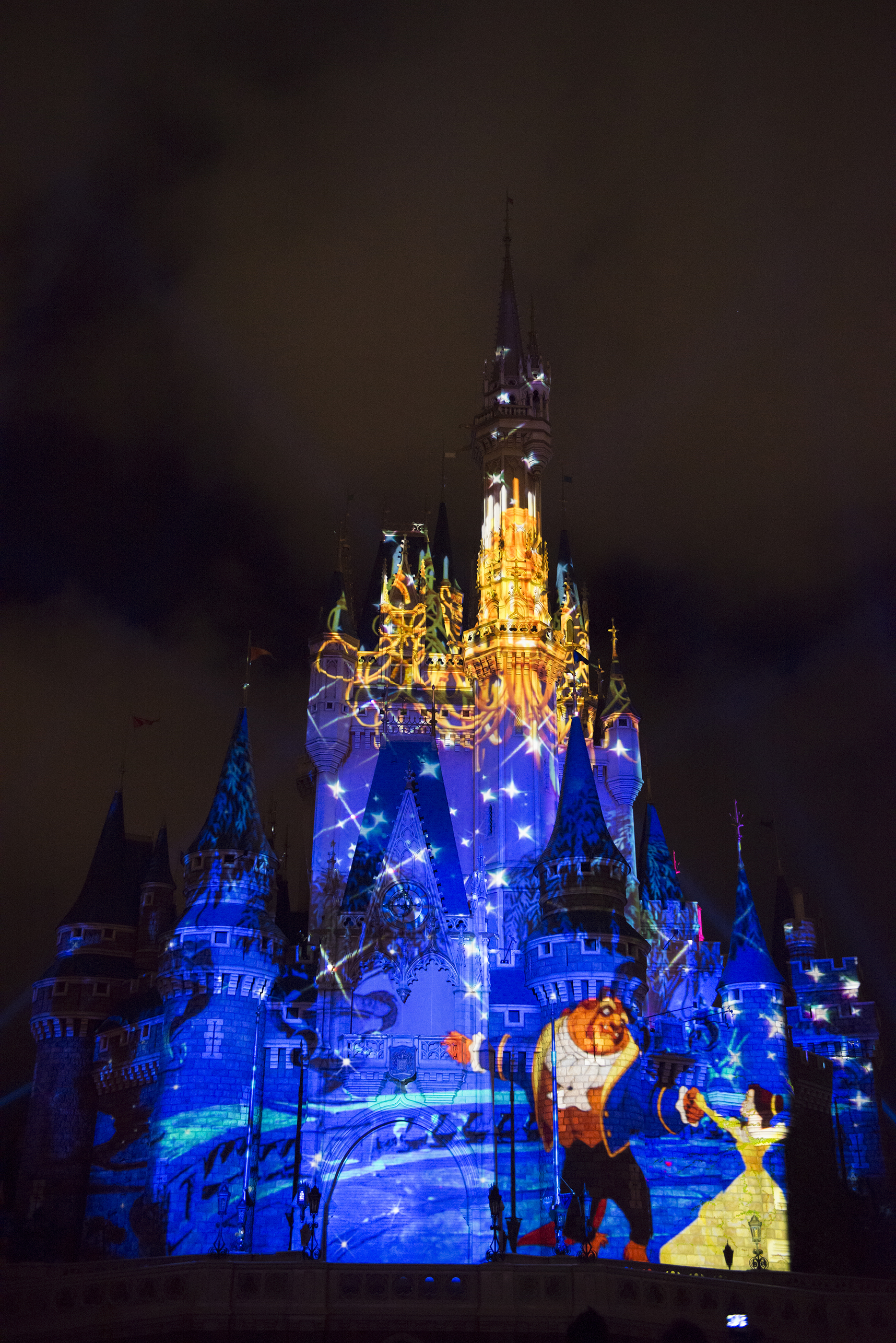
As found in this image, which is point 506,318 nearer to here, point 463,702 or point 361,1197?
point 463,702

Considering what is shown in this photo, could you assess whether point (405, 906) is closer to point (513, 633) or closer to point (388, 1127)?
point (388, 1127)

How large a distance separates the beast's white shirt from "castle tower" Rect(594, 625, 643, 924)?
12.7 m

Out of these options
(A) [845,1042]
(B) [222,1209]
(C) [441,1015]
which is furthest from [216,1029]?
(A) [845,1042]

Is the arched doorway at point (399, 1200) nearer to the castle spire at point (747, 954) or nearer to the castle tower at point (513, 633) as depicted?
the castle tower at point (513, 633)

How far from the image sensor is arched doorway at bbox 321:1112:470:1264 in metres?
33.9

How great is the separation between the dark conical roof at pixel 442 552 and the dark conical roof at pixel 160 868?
1600 cm

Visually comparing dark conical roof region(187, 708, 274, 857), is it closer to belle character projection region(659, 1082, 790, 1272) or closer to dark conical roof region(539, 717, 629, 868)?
dark conical roof region(539, 717, 629, 868)

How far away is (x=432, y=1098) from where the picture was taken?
3531 cm

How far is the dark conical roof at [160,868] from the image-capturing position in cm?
4625

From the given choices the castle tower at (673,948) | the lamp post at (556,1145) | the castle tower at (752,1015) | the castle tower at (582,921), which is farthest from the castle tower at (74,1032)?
the castle tower at (752,1015)

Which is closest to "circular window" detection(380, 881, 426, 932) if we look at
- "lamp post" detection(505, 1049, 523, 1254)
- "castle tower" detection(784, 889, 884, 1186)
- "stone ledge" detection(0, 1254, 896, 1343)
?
"lamp post" detection(505, 1049, 523, 1254)

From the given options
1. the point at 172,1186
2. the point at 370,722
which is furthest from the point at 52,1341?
the point at 370,722

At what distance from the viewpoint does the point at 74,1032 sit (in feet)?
140

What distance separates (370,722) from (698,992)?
52.1ft
